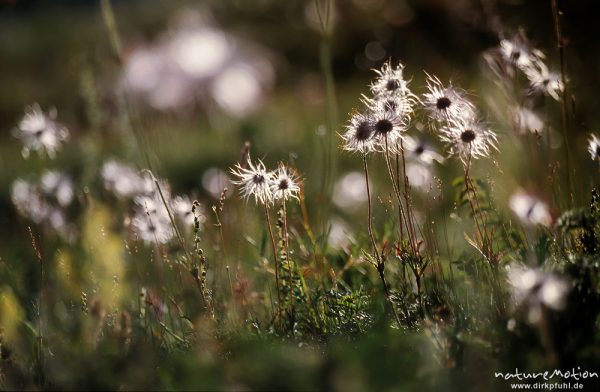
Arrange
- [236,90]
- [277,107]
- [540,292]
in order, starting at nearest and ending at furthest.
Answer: [540,292], [236,90], [277,107]

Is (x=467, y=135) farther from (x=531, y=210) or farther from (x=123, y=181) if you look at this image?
(x=123, y=181)

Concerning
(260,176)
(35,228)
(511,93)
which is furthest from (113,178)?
(511,93)

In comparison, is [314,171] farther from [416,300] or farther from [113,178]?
[416,300]

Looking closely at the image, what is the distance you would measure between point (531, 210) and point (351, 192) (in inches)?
73.7

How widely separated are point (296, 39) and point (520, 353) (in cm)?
1249

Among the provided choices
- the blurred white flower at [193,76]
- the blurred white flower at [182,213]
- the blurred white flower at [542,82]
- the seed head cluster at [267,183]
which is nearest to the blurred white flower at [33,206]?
the blurred white flower at [182,213]

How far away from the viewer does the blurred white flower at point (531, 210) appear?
2.36 metres

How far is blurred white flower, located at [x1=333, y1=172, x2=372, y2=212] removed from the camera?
4.08 metres

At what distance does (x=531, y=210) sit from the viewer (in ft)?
7.95

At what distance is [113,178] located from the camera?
12.3ft

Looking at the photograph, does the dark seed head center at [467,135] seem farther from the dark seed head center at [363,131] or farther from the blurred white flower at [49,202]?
the blurred white flower at [49,202]

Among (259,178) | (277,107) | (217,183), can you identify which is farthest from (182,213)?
(277,107)

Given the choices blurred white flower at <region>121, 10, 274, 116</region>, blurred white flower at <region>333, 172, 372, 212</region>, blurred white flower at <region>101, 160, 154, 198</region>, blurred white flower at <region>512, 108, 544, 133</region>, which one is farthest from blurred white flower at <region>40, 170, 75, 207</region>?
blurred white flower at <region>121, 10, 274, 116</region>

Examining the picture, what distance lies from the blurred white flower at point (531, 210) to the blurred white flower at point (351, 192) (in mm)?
1343
